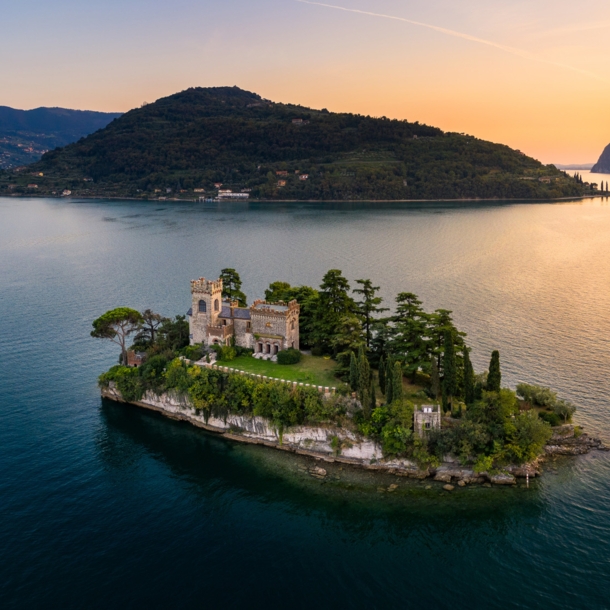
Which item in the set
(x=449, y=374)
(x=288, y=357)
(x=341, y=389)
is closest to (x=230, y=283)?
(x=288, y=357)

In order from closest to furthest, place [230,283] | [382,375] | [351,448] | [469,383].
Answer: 1. [351,448]
2. [469,383]
3. [382,375]
4. [230,283]

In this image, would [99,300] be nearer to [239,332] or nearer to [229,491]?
[239,332]

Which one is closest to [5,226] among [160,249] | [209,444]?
[160,249]

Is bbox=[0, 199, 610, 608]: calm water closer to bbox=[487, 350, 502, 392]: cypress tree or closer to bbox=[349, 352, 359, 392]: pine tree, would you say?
bbox=[349, 352, 359, 392]: pine tree

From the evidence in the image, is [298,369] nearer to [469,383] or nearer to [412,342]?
[412,342]

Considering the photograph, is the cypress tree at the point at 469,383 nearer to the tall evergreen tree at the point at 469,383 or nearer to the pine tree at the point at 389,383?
the tall evergreen tree at the point at 469,383
